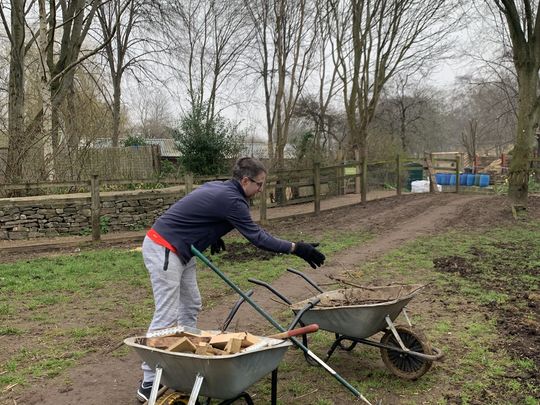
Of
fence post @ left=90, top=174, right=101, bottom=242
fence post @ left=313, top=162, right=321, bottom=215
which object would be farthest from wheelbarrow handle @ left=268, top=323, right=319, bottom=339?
fence post @ left=313, top=162, right=321, bottom=215

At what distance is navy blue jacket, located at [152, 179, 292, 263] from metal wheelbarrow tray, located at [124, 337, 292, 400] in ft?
2.41

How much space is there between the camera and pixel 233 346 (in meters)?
2.82

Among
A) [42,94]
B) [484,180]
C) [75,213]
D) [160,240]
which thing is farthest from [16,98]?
[484,180]

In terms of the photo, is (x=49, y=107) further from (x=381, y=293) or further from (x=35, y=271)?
(x=381, y=293)

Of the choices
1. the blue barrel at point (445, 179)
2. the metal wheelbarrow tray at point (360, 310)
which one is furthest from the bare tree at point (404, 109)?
the metal wheelbarrow tray at point (360, 310)

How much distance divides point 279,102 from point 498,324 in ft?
57.3

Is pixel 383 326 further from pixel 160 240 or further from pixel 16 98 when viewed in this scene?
pixel 16 98

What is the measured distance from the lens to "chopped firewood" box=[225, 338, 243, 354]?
2789mm

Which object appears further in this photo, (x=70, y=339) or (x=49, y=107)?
(x=49, y=107)

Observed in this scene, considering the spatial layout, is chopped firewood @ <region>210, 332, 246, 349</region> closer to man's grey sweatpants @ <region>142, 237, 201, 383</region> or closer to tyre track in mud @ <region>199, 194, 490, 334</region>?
man's grey sweatpants @ <region>142, 237, 201, 383</region>

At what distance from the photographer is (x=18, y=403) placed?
3486 millimetres

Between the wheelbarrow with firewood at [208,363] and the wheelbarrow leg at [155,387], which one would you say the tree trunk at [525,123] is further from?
the wheelbarrow leg at [155,387]

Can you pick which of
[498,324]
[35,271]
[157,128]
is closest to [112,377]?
[498,324]

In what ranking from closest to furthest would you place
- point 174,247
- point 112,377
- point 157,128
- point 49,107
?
1. point 174,247
2. point 112,377
3. point 49,107
4. point 157,128
